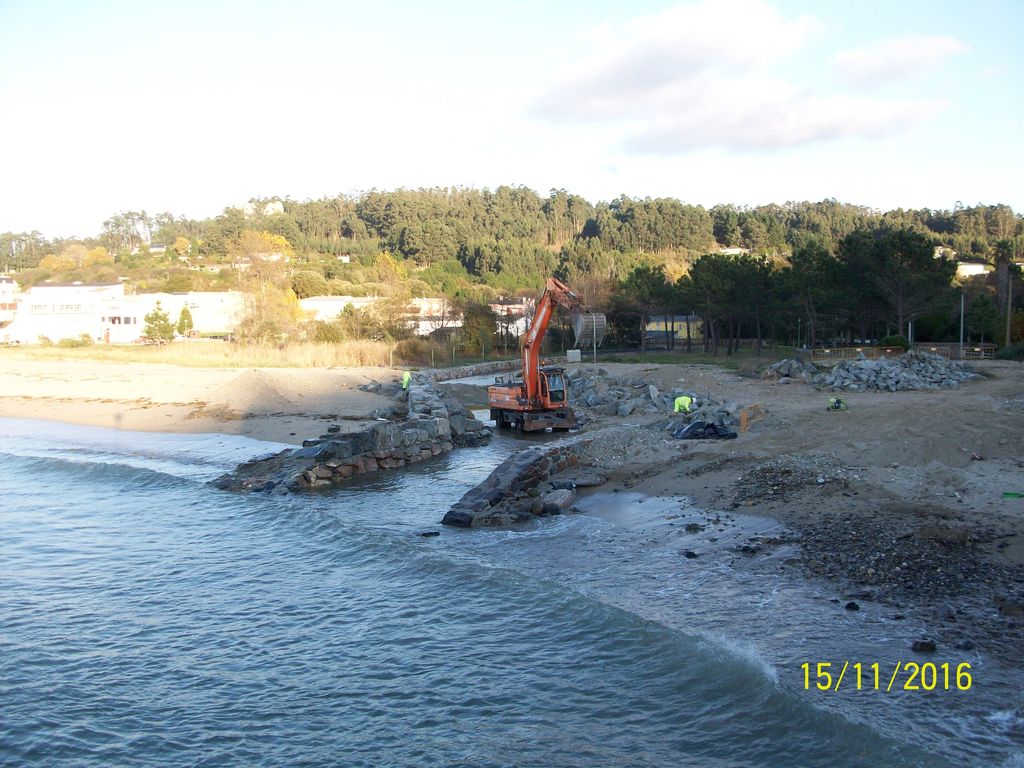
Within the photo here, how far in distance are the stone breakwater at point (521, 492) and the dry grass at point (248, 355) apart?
3136cm

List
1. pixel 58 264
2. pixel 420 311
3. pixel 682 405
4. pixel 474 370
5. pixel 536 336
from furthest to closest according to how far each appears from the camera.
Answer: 1. pixel 58 264
2. pixel 420 311
3. pixel 474 370
4. pixel 536 336
5. pixel 682 405

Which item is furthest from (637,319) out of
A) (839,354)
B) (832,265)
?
(839,354)

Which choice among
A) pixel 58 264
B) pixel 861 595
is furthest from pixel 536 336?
pixel 58 264

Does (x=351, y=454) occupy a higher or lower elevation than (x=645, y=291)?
lower

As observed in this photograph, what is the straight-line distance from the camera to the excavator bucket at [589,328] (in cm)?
6272

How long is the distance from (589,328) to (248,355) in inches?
1048

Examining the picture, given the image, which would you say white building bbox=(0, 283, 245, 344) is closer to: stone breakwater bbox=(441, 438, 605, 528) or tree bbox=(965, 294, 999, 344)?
tree bbox=(965, 294, 999, 344)

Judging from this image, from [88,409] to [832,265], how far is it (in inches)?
1744

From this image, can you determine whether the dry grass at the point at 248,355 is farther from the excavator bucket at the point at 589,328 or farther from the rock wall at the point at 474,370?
the excavator bucket at the point at 589,328

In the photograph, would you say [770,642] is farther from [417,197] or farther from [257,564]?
[417,197]

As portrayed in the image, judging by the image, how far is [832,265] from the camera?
5222 centimetres

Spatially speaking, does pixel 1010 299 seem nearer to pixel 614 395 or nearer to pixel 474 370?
pixel 614 395

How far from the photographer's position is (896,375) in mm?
33438
